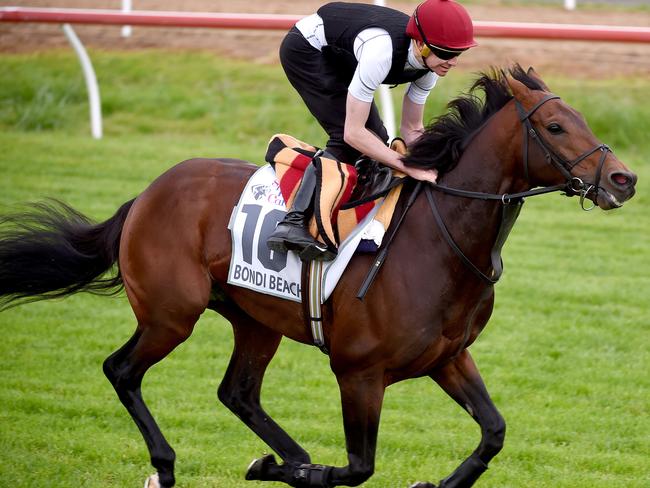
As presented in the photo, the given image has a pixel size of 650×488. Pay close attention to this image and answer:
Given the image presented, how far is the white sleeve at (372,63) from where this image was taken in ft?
14.3

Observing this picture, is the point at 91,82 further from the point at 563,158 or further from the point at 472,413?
the point at 563,158

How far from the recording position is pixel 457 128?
4.50 m

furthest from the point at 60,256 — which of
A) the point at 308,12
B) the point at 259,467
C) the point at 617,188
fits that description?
the point at 308,12

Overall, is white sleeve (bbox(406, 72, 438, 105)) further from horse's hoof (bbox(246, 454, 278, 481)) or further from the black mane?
horse's hoof (bbox(246, 454, 278, 481))

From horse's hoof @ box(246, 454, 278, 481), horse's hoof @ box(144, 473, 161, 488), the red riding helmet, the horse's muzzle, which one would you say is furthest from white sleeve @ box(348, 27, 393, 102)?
horse's hoof @ box(144, 473, 161, 488)

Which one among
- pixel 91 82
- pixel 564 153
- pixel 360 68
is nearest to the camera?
pixel 564 153

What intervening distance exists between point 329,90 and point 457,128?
67 cm

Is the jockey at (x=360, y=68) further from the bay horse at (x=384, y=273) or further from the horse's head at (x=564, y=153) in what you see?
the horse's head at (x=564, y=153)

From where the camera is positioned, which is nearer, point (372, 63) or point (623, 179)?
point (623, 179)

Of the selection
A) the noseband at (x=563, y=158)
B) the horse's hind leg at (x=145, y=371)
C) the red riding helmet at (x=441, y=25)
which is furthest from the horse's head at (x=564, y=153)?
the horse's hind leg at (x=145, y=371)

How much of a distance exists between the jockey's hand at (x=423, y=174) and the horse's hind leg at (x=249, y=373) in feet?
4.07

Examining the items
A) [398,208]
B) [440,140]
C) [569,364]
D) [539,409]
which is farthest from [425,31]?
[569,364]

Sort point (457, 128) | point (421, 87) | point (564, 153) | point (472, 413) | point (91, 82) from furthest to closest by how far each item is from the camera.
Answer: point (91, 82), point (421, 87), point (472, 413), point (457, 128), point (564, 153)

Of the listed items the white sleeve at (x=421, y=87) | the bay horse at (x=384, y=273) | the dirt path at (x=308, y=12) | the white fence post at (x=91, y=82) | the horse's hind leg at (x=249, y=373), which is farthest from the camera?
the dirt path at (x=308, y=12)
